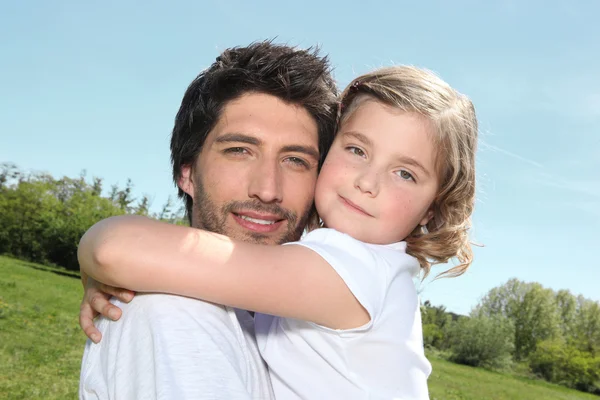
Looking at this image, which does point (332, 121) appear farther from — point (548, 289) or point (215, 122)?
point (548, 289)

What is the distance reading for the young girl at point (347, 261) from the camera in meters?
1.85

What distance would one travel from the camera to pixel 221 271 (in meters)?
1.84

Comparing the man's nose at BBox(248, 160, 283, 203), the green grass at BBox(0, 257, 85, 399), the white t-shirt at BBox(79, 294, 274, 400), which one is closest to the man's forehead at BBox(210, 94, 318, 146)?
the man's nose at BBox(248, 160, 283, 203)

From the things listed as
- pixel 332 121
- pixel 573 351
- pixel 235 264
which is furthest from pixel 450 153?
pixel 573 351

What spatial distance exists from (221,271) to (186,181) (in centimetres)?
176

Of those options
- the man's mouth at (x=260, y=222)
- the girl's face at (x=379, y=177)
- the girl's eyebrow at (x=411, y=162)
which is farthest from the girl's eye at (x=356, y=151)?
the man's mouth at (x=260, y=222)

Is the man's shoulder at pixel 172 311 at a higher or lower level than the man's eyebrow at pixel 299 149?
lower

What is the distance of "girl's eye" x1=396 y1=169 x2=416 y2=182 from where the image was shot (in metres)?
2.49

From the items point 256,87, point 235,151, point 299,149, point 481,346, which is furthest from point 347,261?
point 481,346

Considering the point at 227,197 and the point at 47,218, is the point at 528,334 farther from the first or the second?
the point at 227,197

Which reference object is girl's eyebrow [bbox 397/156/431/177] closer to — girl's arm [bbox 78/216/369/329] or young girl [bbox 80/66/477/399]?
young girl [bbox 80/66/477/399]

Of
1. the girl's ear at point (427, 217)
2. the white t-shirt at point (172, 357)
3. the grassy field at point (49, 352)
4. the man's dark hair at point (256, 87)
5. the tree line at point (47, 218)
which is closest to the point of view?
the white t-shirt at point (172, 357)

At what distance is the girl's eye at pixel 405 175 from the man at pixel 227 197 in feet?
2.05

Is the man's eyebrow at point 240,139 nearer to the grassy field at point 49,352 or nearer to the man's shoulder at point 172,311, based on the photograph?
the man's shoulder at point 172,311
